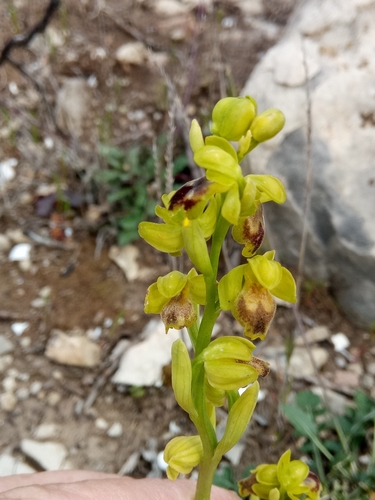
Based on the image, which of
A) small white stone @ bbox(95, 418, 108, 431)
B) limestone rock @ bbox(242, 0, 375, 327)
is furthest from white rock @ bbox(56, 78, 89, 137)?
small white stone @ bbox(95, 418, 108, 431)

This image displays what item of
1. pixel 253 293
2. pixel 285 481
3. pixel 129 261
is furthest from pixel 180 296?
pixel 129 261

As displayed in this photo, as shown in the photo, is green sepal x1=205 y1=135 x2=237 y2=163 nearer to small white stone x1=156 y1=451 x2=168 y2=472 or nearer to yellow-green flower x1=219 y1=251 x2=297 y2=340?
yellow-green flower x1=219 y1=251 x2=297 y2=340

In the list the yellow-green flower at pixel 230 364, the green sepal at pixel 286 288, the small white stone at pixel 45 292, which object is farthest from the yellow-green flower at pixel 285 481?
the small white stone at pixel 45 292

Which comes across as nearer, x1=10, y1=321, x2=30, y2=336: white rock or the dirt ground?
the dirt ground

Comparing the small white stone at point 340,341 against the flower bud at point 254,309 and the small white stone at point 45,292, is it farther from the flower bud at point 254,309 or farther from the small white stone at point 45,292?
the flower bud at point 254,309

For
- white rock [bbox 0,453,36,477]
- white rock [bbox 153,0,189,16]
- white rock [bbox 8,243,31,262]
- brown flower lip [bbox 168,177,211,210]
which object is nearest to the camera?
brown flower lip [bbox 168,177,211,210]

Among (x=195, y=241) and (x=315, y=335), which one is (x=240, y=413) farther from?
(x=315, y=335)

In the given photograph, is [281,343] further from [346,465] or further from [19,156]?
[19,156]
